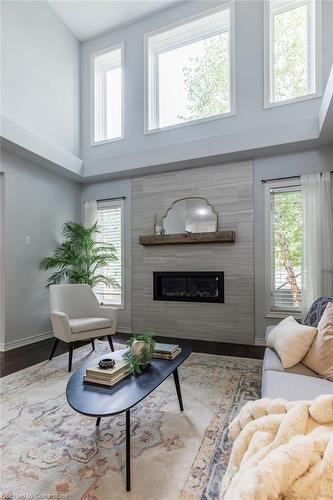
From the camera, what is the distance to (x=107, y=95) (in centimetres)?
541

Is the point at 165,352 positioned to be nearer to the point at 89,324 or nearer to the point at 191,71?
the point at 89,324

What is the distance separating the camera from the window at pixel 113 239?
499cm

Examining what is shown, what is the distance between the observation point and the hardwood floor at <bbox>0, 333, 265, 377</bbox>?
321 cm

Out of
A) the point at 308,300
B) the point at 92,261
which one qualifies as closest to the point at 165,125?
the point at 92,261

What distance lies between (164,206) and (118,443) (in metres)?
3.50

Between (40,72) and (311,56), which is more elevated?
(40,72)

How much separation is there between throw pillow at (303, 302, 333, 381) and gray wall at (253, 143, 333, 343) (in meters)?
2.08

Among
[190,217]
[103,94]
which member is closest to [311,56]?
[190,217]

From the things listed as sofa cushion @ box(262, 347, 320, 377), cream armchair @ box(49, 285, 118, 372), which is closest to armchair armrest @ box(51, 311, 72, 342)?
cream armchair @ box(49, 285, 118, 372)

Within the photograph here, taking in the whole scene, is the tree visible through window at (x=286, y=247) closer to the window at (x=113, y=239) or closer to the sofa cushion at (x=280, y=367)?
the sofa cushion at (x=280, y=367)

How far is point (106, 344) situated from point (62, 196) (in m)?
2.61

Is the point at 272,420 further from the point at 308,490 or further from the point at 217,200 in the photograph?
the point at 217,200

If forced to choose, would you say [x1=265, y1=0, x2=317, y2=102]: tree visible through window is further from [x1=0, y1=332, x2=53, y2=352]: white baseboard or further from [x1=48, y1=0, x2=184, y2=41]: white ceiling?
[x1=0, y1=332, x2=53, y2=352]: white baseboard

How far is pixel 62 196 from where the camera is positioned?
4.93m
